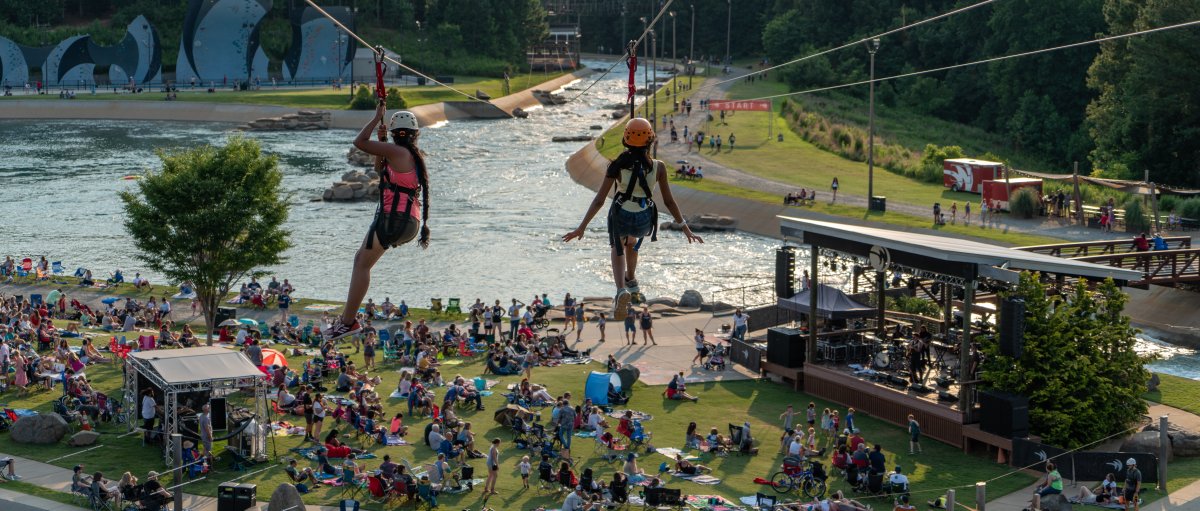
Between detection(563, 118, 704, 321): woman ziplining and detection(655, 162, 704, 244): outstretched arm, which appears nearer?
detection(563, 118, 704, 321): woman ziplining

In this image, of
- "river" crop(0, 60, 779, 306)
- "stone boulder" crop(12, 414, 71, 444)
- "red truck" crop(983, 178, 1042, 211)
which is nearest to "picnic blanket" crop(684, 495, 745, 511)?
"stone boulder" crop(12, 414, 71, 444)

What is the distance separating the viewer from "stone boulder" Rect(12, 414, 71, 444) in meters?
32.7

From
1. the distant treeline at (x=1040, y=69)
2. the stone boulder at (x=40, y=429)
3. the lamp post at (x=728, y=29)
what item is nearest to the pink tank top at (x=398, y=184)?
the stone boulder at (x=40, y=429)

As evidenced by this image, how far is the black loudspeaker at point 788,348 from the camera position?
132ft

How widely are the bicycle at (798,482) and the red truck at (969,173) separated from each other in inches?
2145

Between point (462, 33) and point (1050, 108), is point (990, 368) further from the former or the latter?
point (462, 33)

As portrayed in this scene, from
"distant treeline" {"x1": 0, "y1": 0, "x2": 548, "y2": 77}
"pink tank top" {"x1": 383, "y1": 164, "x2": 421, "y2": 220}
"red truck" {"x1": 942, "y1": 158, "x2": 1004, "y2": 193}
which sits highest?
"distant treeline" {"x1": 0, "y1": 0, "x2": 548, "y2": 77}

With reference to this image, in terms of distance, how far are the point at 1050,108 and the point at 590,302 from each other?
73.2 meters

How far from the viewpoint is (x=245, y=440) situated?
31.1 metres

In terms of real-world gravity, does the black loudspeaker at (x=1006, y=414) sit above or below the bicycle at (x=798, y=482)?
above

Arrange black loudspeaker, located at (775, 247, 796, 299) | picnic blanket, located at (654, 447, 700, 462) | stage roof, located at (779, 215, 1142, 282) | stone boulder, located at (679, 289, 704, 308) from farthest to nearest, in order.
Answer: stone boulder, located at (679, 289, 704, 308) < black loudspeaker, located at (775, 247, 796, 299) < stage roof, located at (779, 215, 1142, 282) < picnic blanket, located at (654, 447, 700, 462)

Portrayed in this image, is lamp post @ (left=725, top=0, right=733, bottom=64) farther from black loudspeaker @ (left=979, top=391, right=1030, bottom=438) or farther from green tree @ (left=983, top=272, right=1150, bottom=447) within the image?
black loudspeaker @ (left=979, top=391, right=1030, bottom=438)

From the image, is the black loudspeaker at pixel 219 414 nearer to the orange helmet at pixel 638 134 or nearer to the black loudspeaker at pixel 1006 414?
the orange helmet at pixel 638 134

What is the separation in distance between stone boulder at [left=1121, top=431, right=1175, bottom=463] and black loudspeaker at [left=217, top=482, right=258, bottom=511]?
2076cm
